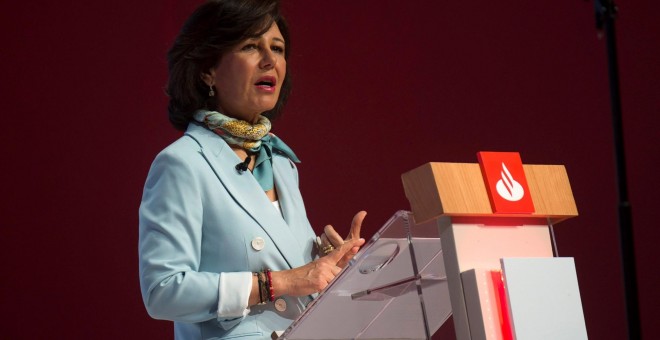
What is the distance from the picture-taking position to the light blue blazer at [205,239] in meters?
1.78

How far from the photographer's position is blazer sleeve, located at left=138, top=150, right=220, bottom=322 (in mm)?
1765

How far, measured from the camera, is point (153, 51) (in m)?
2.95

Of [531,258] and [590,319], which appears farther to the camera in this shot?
[590,319]

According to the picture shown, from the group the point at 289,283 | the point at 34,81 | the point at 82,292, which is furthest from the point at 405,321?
the point at 34,81

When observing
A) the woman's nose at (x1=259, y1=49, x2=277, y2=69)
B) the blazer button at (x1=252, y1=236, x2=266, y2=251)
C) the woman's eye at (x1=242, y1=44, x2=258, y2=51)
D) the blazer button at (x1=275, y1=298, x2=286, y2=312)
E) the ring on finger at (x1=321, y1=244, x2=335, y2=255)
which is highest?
the woman's eye at (x1=242, y1=44, x2=258, y2=51)

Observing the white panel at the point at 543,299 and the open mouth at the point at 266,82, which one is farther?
the open mouth at the point at 266,82

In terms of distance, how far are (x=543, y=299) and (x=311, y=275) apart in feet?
1.56

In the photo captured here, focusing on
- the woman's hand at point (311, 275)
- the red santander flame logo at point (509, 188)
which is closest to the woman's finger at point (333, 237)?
the woman's hand at point (311, 275)

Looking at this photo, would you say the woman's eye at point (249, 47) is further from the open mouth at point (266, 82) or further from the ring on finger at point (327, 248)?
the ring on finger at point (327, 248)

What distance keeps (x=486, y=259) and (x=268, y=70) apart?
2.68 feet

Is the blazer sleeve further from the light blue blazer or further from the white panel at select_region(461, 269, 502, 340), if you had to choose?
the white panel at select_region(461, 269, 502, 340)

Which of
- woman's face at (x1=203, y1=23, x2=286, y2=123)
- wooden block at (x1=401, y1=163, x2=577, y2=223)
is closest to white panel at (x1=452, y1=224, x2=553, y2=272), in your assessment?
wooden block at (x1=401, y1=163, x2=577, y2=223)

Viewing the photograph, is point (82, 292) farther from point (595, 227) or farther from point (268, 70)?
point (595, 227)

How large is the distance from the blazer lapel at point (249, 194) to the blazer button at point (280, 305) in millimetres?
80
